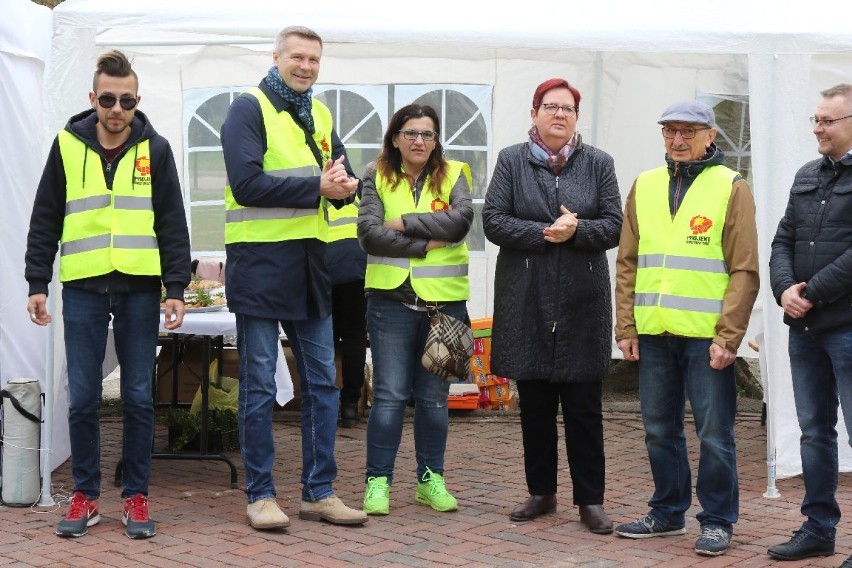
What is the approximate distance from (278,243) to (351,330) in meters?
2.63

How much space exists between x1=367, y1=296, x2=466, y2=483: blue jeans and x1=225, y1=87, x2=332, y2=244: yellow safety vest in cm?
56

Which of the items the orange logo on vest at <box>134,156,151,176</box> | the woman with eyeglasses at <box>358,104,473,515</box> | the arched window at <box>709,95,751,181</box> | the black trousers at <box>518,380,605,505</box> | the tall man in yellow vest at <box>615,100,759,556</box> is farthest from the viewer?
the arched window at <box>709,95,751,181</box>

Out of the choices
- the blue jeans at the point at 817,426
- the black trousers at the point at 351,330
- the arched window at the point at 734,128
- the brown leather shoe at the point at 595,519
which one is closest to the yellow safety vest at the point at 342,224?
the black trousers at the point at 351,330

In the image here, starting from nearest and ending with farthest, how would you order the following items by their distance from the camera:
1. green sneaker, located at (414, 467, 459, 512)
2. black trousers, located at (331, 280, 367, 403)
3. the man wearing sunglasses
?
the man wearing sunglasses → green sneaker, located at (414, 467, 459, 512) → black trousers, located at (331, 280, 367, 403)

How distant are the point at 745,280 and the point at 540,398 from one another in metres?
1.11

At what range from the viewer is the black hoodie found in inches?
211

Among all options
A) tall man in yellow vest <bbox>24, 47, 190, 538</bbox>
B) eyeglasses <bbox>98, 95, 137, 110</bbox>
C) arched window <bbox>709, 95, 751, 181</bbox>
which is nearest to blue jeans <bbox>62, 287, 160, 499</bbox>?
tall man in yellow vest <bbox>24, 47, 190, 538</bbox>

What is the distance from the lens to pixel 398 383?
5.79 m

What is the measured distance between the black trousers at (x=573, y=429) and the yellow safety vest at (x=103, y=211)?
174cm

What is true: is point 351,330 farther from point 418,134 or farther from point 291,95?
point 291,95

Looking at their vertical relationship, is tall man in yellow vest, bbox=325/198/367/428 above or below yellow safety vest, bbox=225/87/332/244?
below

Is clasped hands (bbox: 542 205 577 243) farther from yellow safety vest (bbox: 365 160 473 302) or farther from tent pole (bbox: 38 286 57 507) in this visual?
tent pole (bbox: 38 286 57 507)

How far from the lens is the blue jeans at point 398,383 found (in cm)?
575

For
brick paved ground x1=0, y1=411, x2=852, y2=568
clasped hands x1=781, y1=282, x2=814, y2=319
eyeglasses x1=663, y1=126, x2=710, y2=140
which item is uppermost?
eyeglasses x1=663, y1=126, x2=710, y2=140
